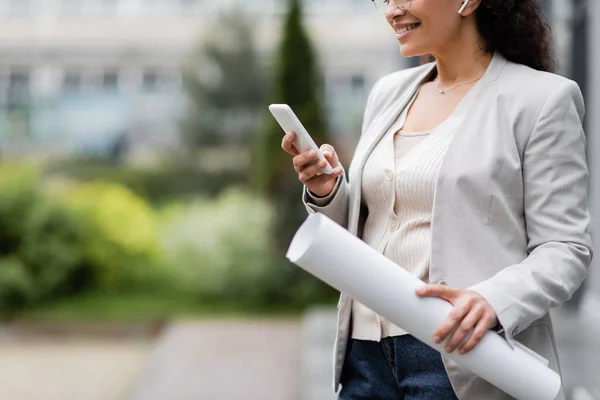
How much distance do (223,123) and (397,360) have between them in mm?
14165

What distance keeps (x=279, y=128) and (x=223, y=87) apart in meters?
6.65

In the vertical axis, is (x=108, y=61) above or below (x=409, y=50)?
below

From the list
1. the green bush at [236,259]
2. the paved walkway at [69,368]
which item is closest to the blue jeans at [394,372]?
the paved walkway at [69,368]

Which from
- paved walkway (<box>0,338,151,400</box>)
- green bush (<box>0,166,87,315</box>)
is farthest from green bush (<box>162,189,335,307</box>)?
paved walkway (<box>0,338,151,400</box>)

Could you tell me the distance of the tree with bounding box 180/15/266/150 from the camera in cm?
1512

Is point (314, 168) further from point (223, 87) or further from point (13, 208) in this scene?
point (223, 87)

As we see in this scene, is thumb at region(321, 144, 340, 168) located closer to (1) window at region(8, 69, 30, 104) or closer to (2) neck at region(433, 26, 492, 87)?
(2) neck at region(433, 26, 492, 87)

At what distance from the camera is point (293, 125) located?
149 cm

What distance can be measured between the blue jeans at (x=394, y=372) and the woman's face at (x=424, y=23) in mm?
487

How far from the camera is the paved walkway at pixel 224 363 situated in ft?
18.0

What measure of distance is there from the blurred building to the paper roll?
54.7 feet

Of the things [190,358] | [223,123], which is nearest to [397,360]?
[190,358]

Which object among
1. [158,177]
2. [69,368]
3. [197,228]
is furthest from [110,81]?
[69,368]

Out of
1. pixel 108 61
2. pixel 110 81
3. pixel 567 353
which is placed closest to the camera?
pixel 567 353
